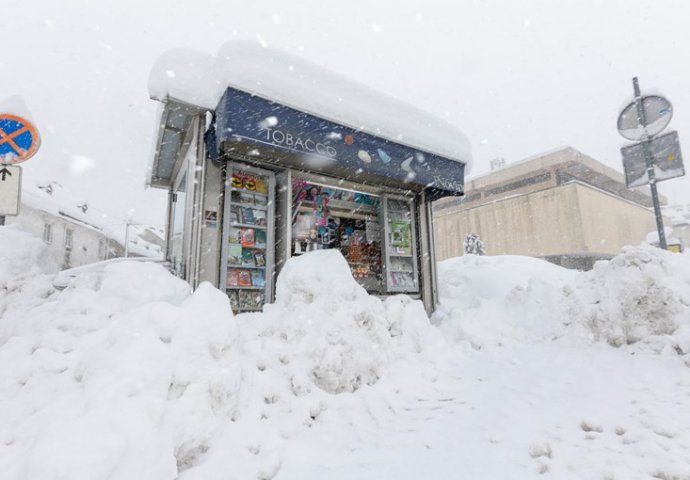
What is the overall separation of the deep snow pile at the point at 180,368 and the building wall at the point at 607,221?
61.4ft

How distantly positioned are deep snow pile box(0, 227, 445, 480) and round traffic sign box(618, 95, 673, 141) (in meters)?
5.69

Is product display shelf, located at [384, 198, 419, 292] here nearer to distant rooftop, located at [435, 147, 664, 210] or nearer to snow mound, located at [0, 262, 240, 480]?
snow mound, located at [0, 262, 240, 480]

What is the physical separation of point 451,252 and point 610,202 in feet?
31.9

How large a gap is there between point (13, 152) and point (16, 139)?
0.20m

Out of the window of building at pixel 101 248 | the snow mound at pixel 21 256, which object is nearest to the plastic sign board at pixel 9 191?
the snow mound at pixel 21 256

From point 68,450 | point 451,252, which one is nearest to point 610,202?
point 451,252

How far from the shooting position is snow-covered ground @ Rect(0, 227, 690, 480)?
7.77 feet

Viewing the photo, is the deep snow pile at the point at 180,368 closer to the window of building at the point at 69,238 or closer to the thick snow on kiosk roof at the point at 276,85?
the thick snow on kiosk roof at the point at 276,85

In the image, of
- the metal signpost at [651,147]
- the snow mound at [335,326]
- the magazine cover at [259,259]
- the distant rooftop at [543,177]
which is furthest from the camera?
the distant rooftop at [543,177]

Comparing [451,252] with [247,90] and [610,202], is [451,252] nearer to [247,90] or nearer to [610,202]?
[610,202]

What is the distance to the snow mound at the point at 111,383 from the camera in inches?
78.3

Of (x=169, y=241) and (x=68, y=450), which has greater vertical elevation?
(x=169, y=241)

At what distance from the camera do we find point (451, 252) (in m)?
24.8

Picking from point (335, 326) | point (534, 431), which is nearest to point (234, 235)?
point (335, 326)
